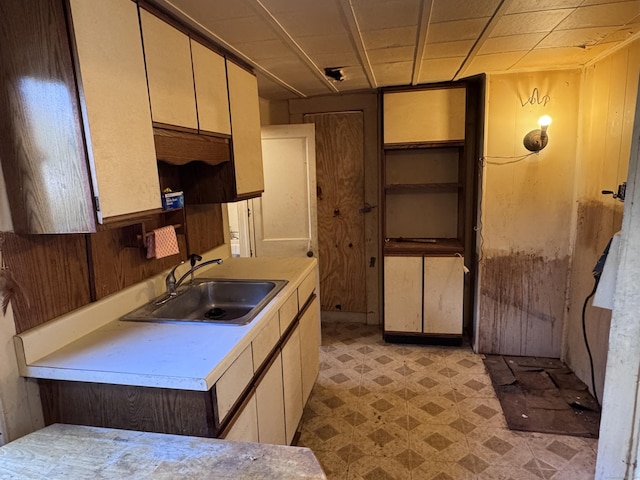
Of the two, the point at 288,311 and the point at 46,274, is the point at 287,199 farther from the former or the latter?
the point at 46,274

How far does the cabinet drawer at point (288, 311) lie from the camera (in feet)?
6.51

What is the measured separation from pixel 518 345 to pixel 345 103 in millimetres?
2574

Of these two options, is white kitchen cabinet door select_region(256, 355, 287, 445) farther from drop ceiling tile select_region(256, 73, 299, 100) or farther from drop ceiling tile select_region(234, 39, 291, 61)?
drop ceiling tile select_region(256, 73, 299, 100)

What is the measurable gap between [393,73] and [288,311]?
6.10ft

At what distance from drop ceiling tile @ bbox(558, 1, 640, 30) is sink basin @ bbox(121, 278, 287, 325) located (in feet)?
6.20

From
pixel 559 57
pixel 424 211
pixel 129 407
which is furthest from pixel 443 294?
pixel 129 407

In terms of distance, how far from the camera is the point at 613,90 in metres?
2.41

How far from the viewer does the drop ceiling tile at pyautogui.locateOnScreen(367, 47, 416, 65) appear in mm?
2237

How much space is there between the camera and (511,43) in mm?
2213

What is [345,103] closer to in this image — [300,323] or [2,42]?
[300,323]

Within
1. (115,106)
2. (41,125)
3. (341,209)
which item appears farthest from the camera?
(341,209)

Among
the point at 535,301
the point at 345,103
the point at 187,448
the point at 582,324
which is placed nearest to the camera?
the point at 187,448

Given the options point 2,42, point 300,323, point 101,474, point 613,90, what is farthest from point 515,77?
point 101,474

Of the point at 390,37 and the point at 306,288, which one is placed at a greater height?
the point at 390,37
